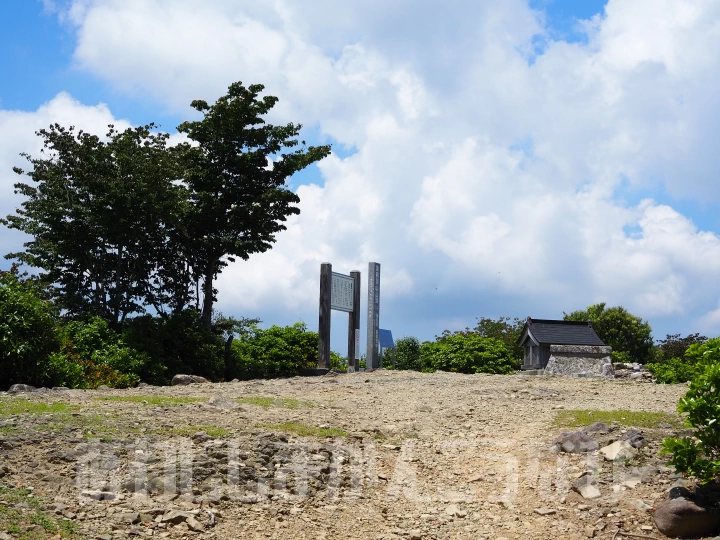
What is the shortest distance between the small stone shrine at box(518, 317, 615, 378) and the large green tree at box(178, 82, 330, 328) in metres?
8.15

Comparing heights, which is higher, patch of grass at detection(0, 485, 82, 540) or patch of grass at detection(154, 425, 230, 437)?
patch of grass at detection(154, 425, 230, 437)

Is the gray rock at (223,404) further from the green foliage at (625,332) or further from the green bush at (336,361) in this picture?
the green foliage at (625,332)

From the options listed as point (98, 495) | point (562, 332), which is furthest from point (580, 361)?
point (98, 495)

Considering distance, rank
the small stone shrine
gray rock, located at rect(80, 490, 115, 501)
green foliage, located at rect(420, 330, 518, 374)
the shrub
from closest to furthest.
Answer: gray rock, located at rect(80, 490, 115, 501) → the shrub → the small stone shrine → green foliage, located at rect(420, 330, 518, 374)

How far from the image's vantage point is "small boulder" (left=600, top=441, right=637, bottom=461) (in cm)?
750

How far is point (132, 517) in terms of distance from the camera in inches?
228

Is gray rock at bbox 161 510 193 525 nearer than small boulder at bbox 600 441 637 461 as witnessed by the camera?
Yes

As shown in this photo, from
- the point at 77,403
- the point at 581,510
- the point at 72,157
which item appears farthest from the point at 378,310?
the point at 581,510

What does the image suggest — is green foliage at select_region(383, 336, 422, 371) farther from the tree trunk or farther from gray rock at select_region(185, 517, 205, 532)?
gray rock at select_region(185, 517, 205, 532)

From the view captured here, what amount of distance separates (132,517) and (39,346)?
8393mm

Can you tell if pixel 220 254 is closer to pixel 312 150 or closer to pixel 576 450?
pixel 312 150

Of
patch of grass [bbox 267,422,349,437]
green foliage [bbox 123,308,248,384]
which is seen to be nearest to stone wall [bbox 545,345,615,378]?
green foliage [bbox 123,308,248,384]

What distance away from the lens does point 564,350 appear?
824 inches

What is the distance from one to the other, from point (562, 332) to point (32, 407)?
1704cm
